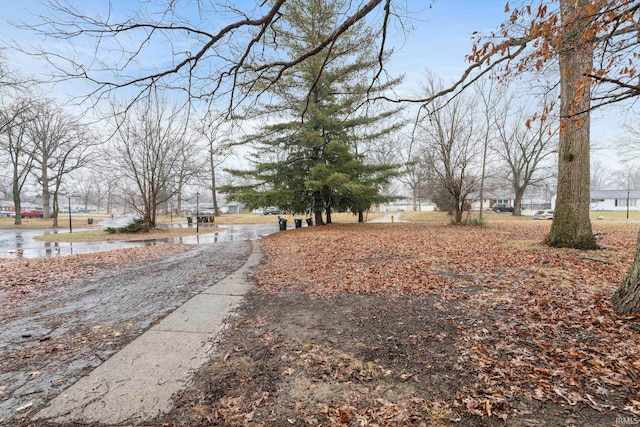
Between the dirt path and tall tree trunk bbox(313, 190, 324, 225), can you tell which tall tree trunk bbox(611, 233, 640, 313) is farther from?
tall tree trunk bbox(313, 190, 324, 225)

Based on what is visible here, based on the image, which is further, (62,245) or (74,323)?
(62,245)

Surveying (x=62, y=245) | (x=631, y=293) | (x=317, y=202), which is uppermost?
(x=317, y=202)

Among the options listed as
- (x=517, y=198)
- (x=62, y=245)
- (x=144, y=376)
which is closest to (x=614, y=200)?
(x=517, y=198)

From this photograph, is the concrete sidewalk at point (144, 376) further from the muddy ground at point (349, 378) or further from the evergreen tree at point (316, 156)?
the evergreen tree at point (316, 156)

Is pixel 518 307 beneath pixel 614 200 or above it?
beneath

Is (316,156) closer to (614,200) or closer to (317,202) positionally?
(317,202)

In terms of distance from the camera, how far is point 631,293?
317cm

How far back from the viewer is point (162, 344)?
124 inches

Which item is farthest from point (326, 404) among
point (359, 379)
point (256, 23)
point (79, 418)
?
point (256, 23)

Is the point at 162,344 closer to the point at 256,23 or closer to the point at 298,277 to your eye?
the point at 298,277

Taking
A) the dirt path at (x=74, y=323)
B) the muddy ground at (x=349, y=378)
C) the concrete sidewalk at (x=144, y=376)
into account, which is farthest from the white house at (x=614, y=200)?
the concrete sidewalk at (x=144, y=376)

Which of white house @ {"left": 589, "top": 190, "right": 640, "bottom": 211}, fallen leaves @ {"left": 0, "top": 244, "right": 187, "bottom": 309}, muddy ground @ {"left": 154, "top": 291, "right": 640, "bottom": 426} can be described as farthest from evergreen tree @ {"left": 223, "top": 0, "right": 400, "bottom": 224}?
white house @ {"left": 589, "top": 190, "right": 640, "bottom": 211}

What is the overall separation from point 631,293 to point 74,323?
21.6ft

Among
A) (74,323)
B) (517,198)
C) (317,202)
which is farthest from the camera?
(517,198)
